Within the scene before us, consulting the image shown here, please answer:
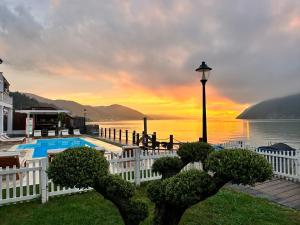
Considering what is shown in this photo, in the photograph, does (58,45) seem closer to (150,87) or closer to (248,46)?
(150,87)

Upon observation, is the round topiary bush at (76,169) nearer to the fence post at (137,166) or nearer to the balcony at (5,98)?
the fence post at (137,166)

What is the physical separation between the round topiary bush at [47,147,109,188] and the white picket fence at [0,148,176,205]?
2884 mm

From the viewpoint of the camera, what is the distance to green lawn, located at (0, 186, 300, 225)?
492 centimetres

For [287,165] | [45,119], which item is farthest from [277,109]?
[287,165]

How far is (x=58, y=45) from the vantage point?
16484 mm

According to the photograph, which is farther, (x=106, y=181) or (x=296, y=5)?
(x=296, y=5)

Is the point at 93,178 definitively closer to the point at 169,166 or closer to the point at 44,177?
the point at 169,166

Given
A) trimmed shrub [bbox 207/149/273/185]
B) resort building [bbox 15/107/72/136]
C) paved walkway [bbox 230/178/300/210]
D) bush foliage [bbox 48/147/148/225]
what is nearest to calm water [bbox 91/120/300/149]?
paved walkway [bbox 230/178/300/210]

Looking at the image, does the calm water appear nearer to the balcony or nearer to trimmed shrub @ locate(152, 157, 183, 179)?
trimmed shrub @ locate(152, 157, 183, 179)

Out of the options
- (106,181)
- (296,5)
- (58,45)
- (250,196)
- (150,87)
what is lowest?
(250,196)

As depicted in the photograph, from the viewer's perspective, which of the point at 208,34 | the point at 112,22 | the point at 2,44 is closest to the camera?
the point at 112,22

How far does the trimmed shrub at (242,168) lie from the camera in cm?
307

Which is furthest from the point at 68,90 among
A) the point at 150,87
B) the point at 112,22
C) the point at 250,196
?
the point at 250,196

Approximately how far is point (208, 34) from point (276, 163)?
10.2 metres
